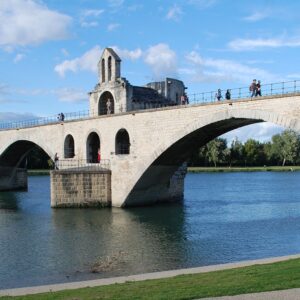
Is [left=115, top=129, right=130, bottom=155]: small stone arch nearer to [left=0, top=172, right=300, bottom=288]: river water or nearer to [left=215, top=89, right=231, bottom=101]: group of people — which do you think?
[left=0, top=172, right=300, bottom=288]: river water

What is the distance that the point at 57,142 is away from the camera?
43562mm

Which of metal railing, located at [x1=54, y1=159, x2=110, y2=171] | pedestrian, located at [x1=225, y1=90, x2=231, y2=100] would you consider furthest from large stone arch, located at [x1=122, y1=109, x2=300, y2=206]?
metal railing, located at [x1=54, y1=159, x2=110, y2=171]

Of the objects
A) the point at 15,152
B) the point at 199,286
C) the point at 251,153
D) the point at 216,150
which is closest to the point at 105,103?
the point at 15,152

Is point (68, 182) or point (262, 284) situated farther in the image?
point (68, 182)

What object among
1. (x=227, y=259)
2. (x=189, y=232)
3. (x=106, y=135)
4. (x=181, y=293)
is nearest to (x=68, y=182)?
(x=106, y=135)

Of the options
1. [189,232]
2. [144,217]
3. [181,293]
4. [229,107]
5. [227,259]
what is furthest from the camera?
[144,217]

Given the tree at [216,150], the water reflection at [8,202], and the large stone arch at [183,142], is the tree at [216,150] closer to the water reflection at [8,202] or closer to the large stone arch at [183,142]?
the water reflection at [8,202]

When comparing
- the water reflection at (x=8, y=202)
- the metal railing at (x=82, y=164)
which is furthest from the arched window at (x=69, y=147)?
the water reflection at (x=8, y=202)

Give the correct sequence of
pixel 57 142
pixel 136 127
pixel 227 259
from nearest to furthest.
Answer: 1. pixel 227 259
2. pixel 136 127
3. pixel 57 142

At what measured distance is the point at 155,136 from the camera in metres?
32.4

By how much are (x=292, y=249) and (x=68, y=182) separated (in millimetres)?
18387

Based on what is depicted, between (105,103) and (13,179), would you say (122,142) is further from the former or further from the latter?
(13,179)

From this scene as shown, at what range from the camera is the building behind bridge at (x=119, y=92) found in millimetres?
37844

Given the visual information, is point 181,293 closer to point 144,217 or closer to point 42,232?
point 42,232
